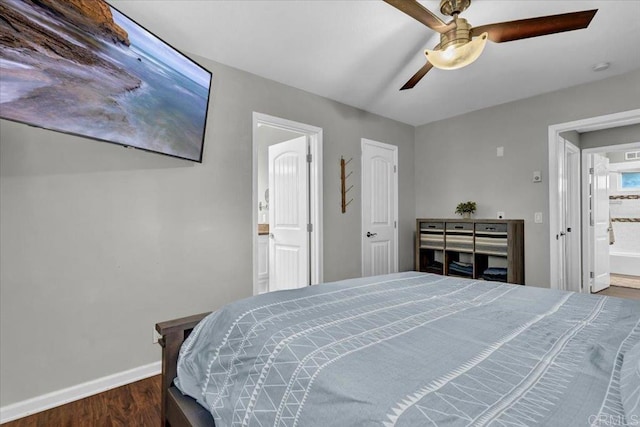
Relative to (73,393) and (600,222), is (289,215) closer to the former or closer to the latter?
(73,393)

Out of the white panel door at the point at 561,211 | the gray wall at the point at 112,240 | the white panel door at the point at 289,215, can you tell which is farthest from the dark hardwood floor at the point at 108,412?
the white panel door at the point at 561,211

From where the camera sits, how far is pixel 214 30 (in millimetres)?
2283

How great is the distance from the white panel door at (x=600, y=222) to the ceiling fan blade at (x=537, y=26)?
354 cm

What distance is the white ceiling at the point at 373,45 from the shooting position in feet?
6.73

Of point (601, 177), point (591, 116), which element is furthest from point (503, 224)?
point (601, 177)

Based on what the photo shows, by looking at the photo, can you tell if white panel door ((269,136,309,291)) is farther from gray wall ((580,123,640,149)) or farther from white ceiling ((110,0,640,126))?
gray wall ((580,123,640,149))

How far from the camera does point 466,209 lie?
3.99 metres

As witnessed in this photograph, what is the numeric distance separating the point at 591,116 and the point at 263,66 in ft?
10.6

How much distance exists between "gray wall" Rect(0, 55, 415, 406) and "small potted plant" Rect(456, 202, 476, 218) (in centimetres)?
234

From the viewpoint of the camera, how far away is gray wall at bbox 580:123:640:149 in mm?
3826

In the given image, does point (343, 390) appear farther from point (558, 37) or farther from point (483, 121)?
point (483, 121)

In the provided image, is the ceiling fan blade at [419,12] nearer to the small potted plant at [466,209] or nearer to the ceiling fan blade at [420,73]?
the ceiling fan blade at [420,73]

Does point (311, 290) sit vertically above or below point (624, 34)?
below

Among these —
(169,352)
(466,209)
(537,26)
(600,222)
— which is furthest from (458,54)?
(600,222)
